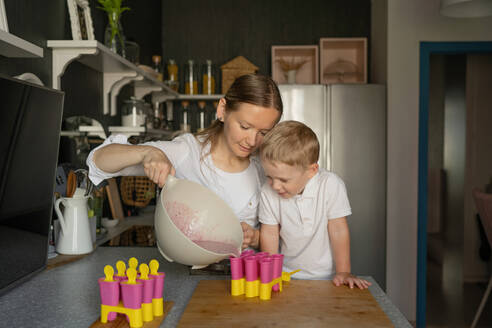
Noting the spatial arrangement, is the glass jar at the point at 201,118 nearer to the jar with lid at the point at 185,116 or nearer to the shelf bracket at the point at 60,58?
the jar with lid at the point at 185,116

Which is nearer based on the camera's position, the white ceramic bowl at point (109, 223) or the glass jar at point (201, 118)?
the white ceramic bowl at point (109, 223)

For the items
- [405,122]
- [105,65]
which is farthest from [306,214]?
[405,122]

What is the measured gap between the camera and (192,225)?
104 centimetres

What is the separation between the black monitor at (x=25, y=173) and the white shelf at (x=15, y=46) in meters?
0.10

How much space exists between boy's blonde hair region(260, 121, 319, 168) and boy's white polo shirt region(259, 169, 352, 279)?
11cm

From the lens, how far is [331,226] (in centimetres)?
133

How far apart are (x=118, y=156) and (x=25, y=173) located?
231 millimetres

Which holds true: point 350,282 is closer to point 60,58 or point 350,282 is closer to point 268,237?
point 268,237

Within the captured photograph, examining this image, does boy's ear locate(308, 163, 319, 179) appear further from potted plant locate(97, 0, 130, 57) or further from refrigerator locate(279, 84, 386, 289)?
refrigerator locate(279, 84, 386, 289)

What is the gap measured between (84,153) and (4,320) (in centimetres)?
96

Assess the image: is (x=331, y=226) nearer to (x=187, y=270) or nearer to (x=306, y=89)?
(x=187, y=270)

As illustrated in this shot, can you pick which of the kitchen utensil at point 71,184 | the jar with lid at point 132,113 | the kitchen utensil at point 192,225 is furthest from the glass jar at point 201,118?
the kitchen utensil at point 192,225

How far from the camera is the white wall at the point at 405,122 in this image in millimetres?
2887

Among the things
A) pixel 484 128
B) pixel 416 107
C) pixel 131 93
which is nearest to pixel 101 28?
pixel 131 93
